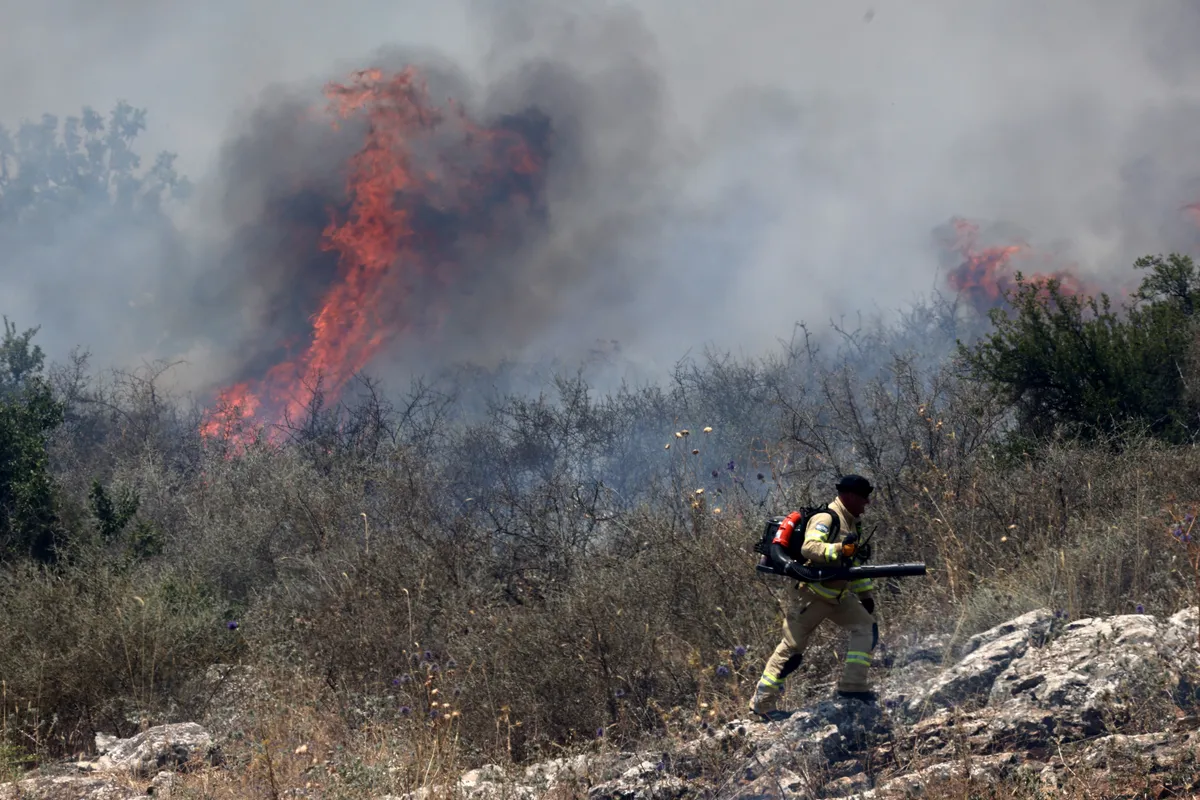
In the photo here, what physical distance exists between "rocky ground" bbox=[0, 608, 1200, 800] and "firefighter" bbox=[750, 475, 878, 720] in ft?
0.84

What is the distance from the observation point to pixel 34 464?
15.1 meters

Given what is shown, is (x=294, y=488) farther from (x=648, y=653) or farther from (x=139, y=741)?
(x=648, y=653)

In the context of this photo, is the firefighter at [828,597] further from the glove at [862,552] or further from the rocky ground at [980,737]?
the rocky ground at [980,737]

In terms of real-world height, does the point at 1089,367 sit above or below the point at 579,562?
above

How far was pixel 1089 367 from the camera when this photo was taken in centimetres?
1381

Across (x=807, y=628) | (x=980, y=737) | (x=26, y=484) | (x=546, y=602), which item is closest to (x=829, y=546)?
(x=807, y=628)

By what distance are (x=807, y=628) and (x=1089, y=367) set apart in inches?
394

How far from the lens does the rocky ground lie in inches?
170

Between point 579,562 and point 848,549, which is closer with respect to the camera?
point 848,549

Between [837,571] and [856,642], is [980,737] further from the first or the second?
[837,571]

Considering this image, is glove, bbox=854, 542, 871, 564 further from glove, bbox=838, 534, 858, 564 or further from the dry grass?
the dry grass

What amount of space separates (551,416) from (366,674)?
14.4m

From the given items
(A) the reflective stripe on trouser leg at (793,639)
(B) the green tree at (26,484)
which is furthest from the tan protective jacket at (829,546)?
(B) the green tree at (26,484)

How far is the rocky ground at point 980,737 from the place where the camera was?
14.1ft
